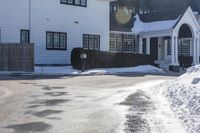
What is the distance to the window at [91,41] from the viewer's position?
39016 mm

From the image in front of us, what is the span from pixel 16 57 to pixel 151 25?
58.2 ft

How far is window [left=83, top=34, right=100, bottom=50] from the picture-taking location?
39.0 metres

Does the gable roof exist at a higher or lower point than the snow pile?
higher

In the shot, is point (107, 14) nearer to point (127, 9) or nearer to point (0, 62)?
point (127, 9)

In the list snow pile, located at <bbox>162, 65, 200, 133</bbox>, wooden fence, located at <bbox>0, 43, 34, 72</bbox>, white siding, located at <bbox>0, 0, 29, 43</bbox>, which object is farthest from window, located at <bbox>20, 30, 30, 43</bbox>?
snow pile, located at <bbox>162, 65, 200, 133</bbox>

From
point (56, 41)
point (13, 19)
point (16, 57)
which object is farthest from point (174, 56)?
point (16, 57)

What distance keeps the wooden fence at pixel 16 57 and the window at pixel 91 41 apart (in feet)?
26.8

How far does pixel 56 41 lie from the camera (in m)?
36.8

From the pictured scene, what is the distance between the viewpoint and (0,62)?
31.6m

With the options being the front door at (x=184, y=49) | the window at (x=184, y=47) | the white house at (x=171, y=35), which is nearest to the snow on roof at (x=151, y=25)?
the white house at (x=171, y=35)

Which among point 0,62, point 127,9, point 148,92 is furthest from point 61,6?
point 148,92

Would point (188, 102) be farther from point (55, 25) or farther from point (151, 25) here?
point (151, 25)

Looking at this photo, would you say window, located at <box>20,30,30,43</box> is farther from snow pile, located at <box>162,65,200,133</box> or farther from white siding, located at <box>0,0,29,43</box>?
snow pile, located at <box>162,65,200,133</box>

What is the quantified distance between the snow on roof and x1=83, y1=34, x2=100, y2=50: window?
611 centimetres
